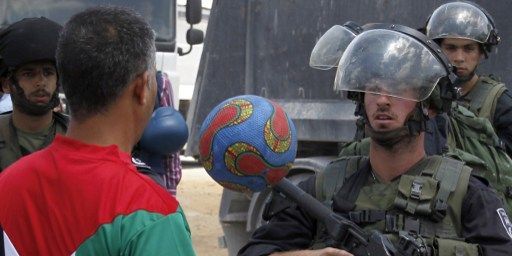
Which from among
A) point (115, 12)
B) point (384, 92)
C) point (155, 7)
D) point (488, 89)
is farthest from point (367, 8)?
point (115, 12)

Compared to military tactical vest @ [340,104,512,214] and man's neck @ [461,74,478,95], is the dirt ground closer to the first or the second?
man's neck @ [461,74,478,95]

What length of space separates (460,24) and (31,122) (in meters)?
2.27

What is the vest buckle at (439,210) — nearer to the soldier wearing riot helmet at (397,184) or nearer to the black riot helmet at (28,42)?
the soldier wearing riot helmet at (397,184)

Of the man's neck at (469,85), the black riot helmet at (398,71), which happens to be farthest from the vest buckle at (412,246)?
the man's neck at (469,85)

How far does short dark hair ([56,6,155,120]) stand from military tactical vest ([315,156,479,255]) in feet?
4.08

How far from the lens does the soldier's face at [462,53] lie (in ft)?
16.7

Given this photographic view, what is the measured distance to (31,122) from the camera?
3.97m

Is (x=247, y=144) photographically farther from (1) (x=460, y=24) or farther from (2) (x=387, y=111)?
(1) (x=460, y=24)

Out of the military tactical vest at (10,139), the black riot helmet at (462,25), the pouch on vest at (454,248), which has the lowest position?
the military tactical vest at (10,139)

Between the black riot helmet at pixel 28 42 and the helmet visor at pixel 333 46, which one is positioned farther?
the helmet visor at pixel 333 46

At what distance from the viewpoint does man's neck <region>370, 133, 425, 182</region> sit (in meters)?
3.37

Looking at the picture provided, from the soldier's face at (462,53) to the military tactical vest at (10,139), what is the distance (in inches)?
82.3

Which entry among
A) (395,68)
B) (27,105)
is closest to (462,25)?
(395,68)

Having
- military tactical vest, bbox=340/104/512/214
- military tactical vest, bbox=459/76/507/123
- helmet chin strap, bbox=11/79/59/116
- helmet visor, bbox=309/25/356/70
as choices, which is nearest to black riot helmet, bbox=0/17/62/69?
helmet chin strap, bbox=11/79/59/116
